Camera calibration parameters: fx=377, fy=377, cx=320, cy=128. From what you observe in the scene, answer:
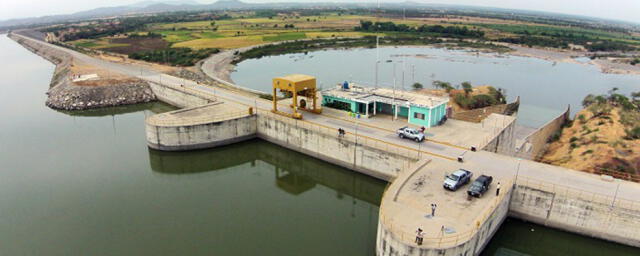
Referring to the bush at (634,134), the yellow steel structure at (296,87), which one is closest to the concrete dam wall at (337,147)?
the yellow steel structure at (296,87)

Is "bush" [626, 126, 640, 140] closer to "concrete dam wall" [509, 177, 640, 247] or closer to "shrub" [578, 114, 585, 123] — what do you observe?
"shrub" [578, 114, 585, 123]

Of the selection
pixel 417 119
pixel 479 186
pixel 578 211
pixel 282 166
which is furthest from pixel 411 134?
pixel 578 211

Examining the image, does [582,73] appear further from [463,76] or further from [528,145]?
[528,145]

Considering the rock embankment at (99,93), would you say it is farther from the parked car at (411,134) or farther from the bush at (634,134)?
the bush at (634,134)

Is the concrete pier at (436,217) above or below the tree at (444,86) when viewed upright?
below

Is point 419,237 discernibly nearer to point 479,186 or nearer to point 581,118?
point 479,186
